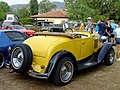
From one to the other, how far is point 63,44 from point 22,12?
8755 centimetres

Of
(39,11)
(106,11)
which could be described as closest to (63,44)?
(106,11)

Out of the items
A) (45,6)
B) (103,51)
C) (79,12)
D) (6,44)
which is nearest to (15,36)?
(6,44)

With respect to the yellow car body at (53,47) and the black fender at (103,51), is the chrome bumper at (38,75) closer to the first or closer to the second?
the yellow car body at (53,47)

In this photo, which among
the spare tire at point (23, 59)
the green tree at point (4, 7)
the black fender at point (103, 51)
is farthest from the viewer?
the green tree at point (4, 7)

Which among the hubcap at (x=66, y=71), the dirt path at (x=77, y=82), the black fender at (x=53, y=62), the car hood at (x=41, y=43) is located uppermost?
the car hood at (x=41, y=43)

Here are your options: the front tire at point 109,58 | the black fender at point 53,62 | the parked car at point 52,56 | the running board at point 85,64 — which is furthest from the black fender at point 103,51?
the black fender at point 53,62

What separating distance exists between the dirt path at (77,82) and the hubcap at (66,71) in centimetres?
17

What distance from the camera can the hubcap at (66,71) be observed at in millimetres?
5688

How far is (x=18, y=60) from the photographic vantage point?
588 centimetres

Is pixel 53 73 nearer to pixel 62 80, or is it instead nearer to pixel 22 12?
pixel 62 80

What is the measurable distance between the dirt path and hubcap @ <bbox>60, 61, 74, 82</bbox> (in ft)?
0.57

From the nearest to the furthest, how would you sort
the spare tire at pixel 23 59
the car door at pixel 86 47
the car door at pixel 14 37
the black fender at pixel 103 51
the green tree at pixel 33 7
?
the spare tire at pixel 23 59 < the car door at pixel 86 47 < the black fender at pixel 103 51 < the car door at pixel 14 37 < the green tree at pixel 33 7

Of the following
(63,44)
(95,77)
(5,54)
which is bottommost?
(95,77)

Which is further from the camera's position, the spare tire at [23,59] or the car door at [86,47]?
the car door at [86,47]
